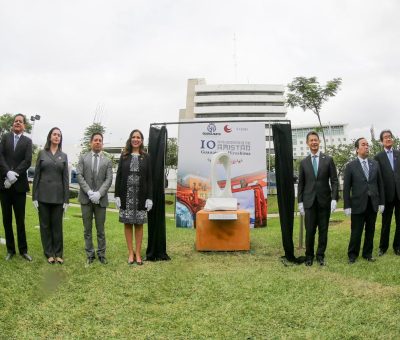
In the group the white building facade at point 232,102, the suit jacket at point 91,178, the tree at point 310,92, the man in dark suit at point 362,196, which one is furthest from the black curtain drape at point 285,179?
the white building facade at point 232,102

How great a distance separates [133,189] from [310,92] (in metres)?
14.0

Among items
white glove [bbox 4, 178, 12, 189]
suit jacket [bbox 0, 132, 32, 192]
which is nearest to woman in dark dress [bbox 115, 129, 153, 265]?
suit jacket [bbox 0, 132, 32, 192]

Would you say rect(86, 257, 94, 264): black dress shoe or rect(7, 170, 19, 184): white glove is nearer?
rect(7, 170, 19, 184): white glove

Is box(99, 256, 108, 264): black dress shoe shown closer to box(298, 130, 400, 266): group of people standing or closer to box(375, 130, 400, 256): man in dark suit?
box(298, 130, 400, 266): group of people standing

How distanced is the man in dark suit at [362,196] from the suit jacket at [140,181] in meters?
2.73

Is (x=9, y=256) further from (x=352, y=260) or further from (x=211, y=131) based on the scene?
(x=211, y=131)

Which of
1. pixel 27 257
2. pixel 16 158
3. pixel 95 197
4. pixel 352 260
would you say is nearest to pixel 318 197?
pixel 352 260

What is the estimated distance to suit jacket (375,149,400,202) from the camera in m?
5.45

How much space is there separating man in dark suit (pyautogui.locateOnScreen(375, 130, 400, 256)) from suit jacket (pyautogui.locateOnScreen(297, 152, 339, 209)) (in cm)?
93

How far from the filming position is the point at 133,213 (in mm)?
5023

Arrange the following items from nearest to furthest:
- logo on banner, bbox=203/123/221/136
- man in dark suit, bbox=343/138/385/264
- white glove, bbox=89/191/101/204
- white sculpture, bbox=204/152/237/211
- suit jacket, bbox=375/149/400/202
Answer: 1. white glove, bbox=89/191/101/204
2. man in dark suit, bbox=343/138/385/264
3. suit jacket, bbox=375/149/400/202
4. white sculpture, bbox=204/152/237/211
5. logo on banner, bbox=203/123/221/136

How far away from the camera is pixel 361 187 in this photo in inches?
203

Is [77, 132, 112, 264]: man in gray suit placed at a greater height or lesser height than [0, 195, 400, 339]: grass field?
greater

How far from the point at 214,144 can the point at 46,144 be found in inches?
230
